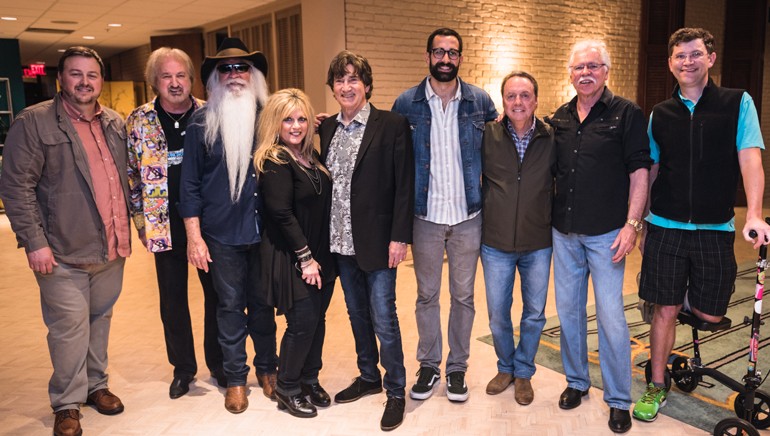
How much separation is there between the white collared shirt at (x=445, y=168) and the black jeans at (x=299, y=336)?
0.69m

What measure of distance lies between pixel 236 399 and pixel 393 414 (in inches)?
33.2

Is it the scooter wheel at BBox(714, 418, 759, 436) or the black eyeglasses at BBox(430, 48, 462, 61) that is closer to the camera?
the scooter wheel at BBox(714, 418, 759, 436)

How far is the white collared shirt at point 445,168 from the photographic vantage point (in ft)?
10.1

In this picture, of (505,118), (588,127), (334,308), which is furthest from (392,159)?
(334,308)

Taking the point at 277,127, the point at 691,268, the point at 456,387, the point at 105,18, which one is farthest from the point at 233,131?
the point at 105,18

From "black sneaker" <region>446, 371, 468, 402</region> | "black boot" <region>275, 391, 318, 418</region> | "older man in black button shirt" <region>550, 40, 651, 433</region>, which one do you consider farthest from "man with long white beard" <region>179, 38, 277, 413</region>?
"older man in black button shirt" <region>550, 40, 651, 433</region>

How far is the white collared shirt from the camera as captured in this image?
10.1 feet

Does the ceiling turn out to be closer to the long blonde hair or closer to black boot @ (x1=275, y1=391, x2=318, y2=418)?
the long blonde hair

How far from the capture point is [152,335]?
172 inches

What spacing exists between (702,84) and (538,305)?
133 centimetres

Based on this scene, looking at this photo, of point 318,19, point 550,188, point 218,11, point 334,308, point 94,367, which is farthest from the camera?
point 218,11

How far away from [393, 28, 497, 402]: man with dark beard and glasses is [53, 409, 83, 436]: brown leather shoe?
186 centimetres

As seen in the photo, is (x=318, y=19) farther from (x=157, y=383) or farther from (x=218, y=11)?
(x=157, y=383)

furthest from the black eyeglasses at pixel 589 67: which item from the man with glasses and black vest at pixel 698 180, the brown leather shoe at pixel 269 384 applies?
the brown leather shoe at pixel 269 384
